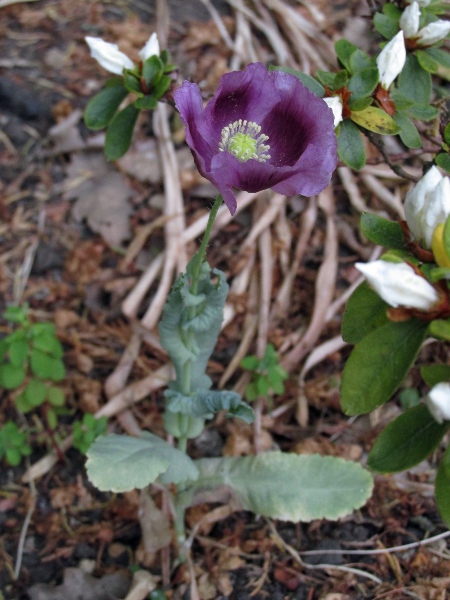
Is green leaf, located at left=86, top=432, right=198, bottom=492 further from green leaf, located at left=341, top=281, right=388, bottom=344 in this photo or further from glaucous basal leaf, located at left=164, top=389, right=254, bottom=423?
green leaf, located at left=341, top=281, right=388, bottom=344

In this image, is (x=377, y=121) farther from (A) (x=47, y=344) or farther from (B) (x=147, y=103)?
(A) (x=47, y=344)

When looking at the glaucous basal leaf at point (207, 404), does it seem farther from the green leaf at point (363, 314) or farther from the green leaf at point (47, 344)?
the green leaf at point (47, 344)

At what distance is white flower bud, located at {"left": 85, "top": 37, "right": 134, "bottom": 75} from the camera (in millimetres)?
1664

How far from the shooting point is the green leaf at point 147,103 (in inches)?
64.1

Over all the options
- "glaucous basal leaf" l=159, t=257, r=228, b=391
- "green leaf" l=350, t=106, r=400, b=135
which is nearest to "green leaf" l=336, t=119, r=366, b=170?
"green leaf" l=350, t=106, r=400, b=135

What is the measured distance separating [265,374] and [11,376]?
2.78 feet

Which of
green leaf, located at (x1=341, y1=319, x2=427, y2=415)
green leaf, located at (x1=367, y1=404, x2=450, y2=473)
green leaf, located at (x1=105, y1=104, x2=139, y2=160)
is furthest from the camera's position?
green leaf, located at (x1=105, y1=104, x2=139, y2=160)

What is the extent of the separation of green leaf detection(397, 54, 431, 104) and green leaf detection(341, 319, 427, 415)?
0.73 meters

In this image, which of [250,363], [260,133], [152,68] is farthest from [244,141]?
[250,363]

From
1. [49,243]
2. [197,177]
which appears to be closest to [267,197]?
[197,177]

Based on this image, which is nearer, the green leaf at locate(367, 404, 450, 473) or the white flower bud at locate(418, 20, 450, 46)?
the green leaf at locate(367, 404, 450, 473)

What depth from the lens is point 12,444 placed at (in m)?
2.17

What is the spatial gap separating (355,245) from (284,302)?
0.41 metres

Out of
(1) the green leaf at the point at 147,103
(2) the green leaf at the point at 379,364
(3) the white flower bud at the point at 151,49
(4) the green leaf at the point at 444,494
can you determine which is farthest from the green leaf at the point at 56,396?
(4) the green leaf at the point at 444,494
